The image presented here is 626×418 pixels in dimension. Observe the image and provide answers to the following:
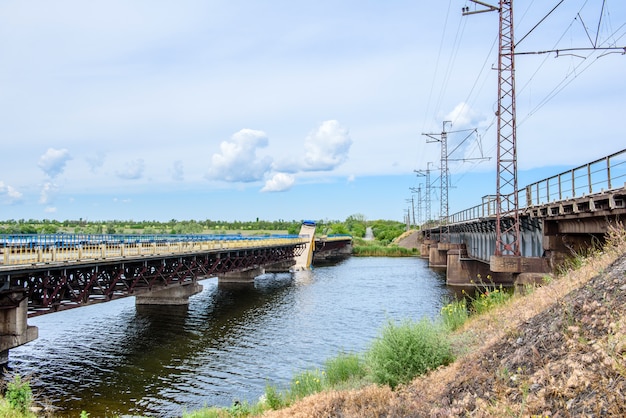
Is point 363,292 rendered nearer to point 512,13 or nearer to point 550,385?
point 512,13

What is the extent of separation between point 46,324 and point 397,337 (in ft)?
89.3

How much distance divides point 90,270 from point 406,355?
20.3 metres

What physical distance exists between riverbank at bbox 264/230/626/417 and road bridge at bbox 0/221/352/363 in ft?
43.8

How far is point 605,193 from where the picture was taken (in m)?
16.5

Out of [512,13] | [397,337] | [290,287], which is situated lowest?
[290,287]

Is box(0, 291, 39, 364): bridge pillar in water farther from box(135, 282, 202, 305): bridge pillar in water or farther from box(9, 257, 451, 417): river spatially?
box(135, 282, 202, 305): bridge pillar in water

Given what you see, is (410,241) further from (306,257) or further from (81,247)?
(81,247)

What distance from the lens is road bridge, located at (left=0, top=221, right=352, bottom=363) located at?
19.4 m

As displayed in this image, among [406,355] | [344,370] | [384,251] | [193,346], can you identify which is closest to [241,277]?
[193,346]

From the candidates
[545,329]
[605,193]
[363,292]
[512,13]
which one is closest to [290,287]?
[363,292]

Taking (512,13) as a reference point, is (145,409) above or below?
below

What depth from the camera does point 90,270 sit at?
26.2 meters

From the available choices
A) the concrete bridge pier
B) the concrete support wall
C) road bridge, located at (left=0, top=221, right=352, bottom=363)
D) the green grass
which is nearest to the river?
road bridge, located at (left=0, top=221, right=352, bottom=363)

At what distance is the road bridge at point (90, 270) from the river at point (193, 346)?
79.8 inches
